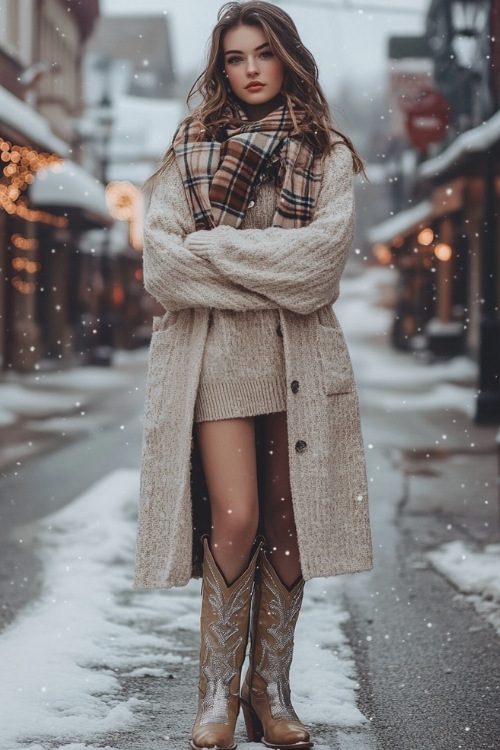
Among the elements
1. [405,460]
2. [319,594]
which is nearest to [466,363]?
[405,460]

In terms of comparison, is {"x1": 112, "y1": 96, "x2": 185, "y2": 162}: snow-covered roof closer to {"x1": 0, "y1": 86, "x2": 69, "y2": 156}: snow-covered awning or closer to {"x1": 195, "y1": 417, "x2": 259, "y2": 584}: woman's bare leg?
{"x1": 0, "y1": 86, "x2": 69, "y2": 156}: snow-covered awning

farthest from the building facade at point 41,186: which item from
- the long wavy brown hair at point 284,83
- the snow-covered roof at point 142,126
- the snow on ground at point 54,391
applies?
the long wavy brown hair at point 284,83

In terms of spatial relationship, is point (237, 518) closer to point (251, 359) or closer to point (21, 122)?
point (251, 359)

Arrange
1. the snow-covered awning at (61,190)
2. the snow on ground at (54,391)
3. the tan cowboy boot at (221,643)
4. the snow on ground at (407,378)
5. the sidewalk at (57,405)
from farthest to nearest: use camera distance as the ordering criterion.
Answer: the snow-covered awning at (61,190) → the snow on ground at (407,378) → the snow on ground at (54,391) → the sidewalk at (57,405) → the tan cowboy boot at (221,643)

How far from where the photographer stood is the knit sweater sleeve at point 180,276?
253 centimetres

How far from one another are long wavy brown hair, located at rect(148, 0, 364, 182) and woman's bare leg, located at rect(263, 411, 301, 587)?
0.77 meters

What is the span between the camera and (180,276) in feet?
8.34

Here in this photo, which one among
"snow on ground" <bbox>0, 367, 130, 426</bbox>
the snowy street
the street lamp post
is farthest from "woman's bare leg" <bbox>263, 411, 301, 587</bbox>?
the street lamp post

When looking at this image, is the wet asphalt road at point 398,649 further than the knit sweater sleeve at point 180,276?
Yes

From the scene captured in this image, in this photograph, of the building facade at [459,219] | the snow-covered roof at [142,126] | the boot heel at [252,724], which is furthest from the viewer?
the snow-covered roof at [142,126]

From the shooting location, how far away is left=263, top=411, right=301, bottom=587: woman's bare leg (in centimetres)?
270

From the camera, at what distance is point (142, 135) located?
33.7m

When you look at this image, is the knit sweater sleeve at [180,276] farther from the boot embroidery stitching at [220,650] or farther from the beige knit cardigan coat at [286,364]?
the boot embroidery stitching at [220,650]

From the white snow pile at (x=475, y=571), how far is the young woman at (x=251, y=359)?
1.51 meters
